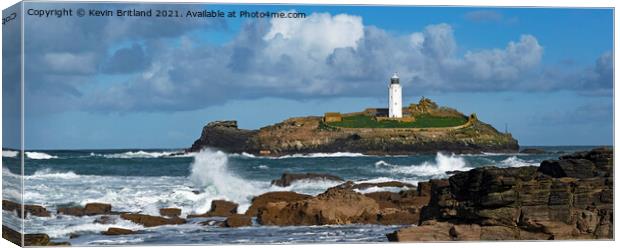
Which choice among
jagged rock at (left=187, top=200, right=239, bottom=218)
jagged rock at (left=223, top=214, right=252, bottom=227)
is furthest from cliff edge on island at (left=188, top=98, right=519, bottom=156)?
jagged rock at (left=223, top=214, right=252, bottom=227)

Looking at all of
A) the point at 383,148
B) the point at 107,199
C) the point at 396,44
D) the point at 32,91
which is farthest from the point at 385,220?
the point at 32,91

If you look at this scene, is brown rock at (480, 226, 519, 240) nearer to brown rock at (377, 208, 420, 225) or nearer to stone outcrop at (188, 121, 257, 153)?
brown rock at (377, 208, 420, 225)

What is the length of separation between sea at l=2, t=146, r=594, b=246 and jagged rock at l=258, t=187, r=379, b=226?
0.13 meters

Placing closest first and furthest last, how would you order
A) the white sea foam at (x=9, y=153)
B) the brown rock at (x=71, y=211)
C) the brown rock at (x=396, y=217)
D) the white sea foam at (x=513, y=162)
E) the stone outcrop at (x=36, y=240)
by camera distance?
1. the stone outcrop at (x=36, y=240)
2. the white sea foam at (x=9, y=153)
3. the brown rock at (x=71, y=211)
4. the brown rock at (x=396, y=217)
5. the white sea foam at (x=513, y=162)

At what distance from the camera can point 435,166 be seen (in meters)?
23.0

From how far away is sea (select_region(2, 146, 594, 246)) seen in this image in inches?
848

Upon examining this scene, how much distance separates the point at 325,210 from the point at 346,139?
4.13 ft

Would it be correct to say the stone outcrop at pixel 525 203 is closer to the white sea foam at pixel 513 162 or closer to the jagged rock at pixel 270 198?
the white sea foam at pixel 513 162

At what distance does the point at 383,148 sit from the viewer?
76.5 ft

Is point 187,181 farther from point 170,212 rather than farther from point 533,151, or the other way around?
point 533,151

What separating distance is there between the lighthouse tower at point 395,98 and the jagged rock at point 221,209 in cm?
296

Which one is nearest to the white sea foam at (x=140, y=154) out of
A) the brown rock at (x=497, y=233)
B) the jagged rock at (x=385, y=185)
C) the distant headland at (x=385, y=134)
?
the distant headland at (x=385, y=134)

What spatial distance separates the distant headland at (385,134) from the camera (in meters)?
22.6

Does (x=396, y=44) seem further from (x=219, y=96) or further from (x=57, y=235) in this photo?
(x=57, y=235)
